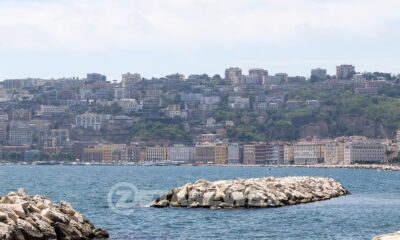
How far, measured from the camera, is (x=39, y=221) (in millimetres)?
32312

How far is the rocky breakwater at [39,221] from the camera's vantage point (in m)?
30.8

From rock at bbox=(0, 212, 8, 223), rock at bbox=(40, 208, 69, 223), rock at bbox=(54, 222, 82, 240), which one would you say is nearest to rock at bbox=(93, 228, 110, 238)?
rock at bbox=(54, 222, 82, 240)

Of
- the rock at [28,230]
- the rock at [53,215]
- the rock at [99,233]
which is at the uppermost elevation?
the rock at [53,215]

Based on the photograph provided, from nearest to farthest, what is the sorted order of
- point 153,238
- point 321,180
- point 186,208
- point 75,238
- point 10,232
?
point 10,232, point 75,238, point 153,238, point 186,208, point 321,180

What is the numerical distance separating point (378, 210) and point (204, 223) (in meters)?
13.6

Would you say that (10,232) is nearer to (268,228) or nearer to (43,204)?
(43,204)

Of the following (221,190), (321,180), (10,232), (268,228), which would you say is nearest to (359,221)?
(268,228)

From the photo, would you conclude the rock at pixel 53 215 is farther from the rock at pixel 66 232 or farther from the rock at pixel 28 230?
the rock at pixel 28 230

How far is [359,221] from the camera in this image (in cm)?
4434

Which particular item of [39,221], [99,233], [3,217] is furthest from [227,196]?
[3,217]

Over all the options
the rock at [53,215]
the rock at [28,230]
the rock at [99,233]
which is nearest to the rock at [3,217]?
the rock at [28,230]

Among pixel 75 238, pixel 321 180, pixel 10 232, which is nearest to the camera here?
pixel 10 232

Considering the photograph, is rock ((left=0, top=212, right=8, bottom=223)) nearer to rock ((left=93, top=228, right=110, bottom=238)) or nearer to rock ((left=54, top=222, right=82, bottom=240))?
rock ((left=54, top=222, right=82, bottom=240))

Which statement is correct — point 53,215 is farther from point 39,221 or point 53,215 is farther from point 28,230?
point 28,230
